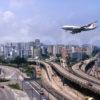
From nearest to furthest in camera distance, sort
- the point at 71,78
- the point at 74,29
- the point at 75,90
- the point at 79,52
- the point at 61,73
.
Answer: the point at 74,29, the point at 75,90, the point at 71,78, the point at 61,73, the point at 79,52

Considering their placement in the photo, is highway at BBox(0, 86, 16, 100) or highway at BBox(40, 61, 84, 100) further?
highway at BBox(0, 86, 16, 100)

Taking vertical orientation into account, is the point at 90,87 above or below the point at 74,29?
below

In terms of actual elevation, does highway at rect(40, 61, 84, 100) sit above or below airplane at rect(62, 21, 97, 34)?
below

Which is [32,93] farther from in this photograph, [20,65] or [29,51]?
[29,51]

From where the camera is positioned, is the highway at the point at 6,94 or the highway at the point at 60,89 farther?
the highway at the point at 6,94

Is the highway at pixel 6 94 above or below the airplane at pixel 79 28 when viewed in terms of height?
below

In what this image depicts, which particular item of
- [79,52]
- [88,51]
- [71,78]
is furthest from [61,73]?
[88,51]

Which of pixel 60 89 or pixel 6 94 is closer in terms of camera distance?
pixel 6 94

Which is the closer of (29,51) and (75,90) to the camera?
(75,90)

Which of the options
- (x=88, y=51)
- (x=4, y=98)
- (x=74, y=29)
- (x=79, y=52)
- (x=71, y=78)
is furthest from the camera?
(x=88, y=51)

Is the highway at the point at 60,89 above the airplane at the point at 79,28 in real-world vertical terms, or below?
below

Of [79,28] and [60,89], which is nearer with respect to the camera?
[79,28]
